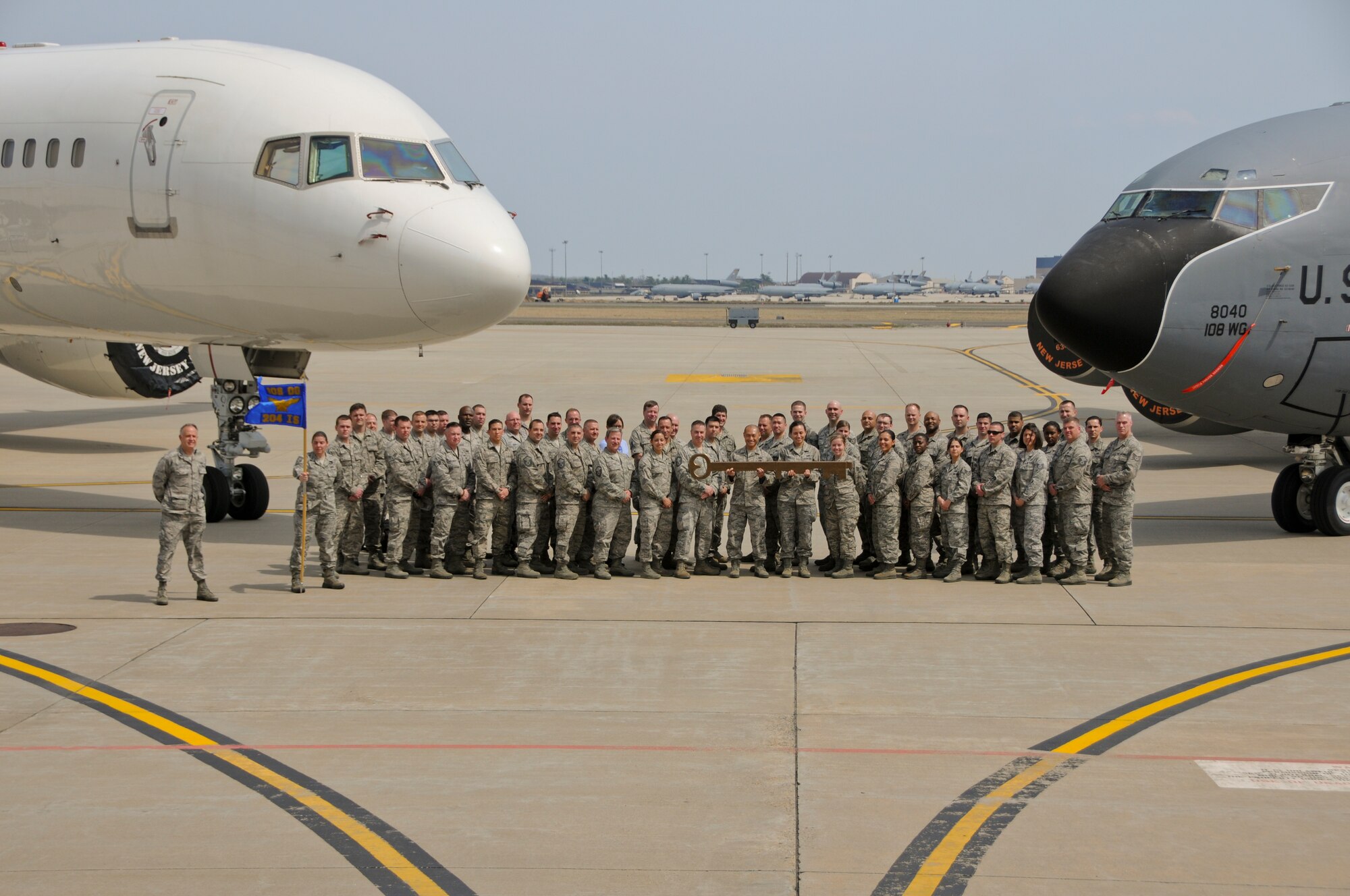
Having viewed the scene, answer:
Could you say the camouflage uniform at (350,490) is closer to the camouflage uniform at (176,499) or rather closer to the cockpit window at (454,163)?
the camouflage uniform at (176,499)

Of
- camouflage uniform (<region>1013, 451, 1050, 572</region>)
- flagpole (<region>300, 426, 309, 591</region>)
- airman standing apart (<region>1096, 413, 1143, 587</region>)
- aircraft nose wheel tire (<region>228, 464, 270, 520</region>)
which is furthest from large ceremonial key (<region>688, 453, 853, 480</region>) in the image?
aircraft nose wheel tire (<region>228, 464, 270, 520</region>)

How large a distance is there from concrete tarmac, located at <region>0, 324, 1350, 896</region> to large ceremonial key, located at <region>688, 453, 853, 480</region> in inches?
49.2

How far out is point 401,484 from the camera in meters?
15.1

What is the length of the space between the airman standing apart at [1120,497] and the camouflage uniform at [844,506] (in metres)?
2.62

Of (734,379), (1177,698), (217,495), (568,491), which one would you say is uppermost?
(568,491)

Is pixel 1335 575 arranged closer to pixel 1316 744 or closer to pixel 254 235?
pixel 1316 744

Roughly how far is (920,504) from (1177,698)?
15.7ft

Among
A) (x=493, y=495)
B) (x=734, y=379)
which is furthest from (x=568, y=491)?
(x=734, y=379)

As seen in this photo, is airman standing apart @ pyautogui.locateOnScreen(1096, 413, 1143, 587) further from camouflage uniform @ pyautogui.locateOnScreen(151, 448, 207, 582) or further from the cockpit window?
camouflage uniform @ pyautogui.locateOnScreen(151, 448, 207, 582)

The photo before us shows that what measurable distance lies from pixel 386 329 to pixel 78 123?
15.3 ft

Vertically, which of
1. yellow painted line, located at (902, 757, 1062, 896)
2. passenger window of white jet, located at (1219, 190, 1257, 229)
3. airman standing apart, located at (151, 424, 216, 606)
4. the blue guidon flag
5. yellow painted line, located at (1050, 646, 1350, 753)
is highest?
passenger window of white jet, located at (1219, 190, 1257, 229)

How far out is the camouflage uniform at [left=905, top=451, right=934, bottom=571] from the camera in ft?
49.6

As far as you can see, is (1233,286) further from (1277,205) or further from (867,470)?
(867,470)

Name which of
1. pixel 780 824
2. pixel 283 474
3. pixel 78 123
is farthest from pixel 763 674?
pixel 283 474
